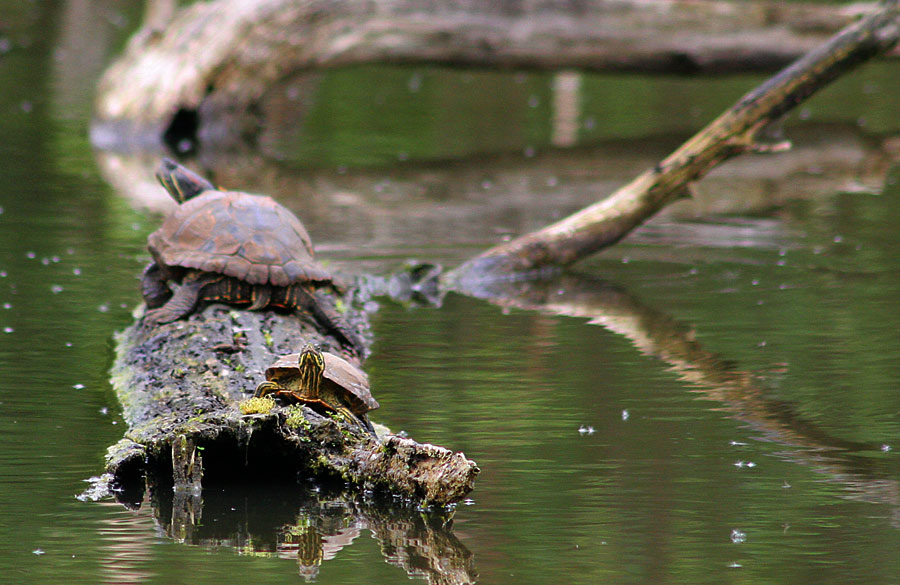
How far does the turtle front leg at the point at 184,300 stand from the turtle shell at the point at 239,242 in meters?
0.09

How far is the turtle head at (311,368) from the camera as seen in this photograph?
4656 millimetres

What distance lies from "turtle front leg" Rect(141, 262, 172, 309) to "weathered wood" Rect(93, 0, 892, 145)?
6.67 meters

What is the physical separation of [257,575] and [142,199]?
24.2ft

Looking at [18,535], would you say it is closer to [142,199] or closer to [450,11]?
[142,199]

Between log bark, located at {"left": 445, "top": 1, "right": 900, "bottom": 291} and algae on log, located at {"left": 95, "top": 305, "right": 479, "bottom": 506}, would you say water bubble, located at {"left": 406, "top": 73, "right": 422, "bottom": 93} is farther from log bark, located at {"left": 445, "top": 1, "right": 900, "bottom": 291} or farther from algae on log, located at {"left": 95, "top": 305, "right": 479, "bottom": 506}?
algae on log, located at {"left": 95, "top": 305, "right": 479, "bottom": 506}

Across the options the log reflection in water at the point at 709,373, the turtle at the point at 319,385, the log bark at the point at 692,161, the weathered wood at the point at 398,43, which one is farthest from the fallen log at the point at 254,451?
the weathered wood at the point at 398,43

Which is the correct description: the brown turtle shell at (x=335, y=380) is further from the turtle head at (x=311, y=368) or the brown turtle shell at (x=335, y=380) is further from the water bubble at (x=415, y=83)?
the water bubble at (x=415, y=83)

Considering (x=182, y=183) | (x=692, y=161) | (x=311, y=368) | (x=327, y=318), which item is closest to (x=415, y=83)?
(x=692, y=161)

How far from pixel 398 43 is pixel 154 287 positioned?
7581 millimetres

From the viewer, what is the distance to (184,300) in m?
5.99

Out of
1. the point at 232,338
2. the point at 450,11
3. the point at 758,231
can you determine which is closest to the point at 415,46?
the point at 450,11

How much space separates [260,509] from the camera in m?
4.32

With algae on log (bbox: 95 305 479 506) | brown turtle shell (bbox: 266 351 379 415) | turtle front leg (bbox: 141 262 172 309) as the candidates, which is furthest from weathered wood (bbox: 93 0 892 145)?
brown turtle shell (bbox: 266 351 379 415)

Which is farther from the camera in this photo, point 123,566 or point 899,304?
point 899,304
